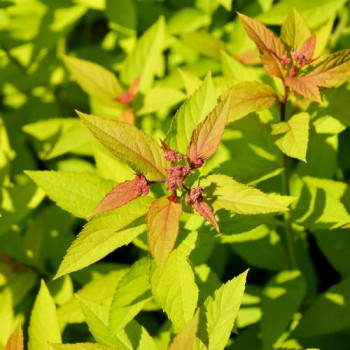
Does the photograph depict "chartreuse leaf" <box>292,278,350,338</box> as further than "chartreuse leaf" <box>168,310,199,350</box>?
Yes

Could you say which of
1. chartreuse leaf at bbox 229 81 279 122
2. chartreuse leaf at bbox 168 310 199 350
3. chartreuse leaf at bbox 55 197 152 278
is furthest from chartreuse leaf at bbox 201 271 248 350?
chartreuse leaf at bbox 229 81 279 122

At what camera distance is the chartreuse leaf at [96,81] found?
2174mm

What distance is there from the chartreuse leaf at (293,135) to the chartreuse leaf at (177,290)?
1.45 feet

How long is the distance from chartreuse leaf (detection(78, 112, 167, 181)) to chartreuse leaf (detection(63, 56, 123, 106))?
792mm

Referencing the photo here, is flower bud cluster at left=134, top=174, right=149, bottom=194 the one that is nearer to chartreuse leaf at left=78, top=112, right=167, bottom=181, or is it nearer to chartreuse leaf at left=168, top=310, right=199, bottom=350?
chartreuse leaf at left=78, top=112, right=167, bottom=181

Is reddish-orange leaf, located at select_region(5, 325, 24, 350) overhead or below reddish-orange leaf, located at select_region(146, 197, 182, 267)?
below

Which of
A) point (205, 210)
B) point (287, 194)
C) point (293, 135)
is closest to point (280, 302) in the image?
point (287, 194)

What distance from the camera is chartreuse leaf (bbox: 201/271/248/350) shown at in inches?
56.1

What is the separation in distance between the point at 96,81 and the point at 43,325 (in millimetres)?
1015

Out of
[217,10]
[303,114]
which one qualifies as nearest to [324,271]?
[303,114]

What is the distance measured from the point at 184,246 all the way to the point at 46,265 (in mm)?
1001

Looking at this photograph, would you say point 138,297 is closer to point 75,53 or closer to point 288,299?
point 288,299

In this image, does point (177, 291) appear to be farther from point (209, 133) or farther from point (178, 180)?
point (209, 133)

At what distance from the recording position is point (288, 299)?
1.95 meters
